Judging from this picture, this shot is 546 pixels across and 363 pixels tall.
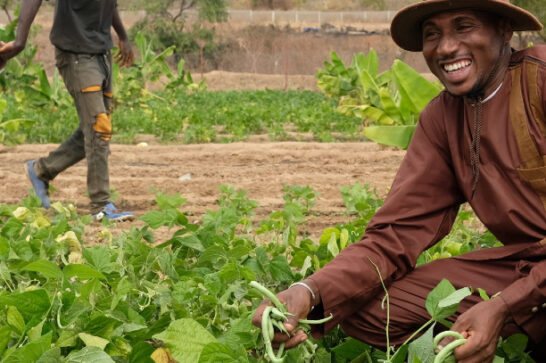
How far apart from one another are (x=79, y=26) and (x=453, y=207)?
11.7 feet

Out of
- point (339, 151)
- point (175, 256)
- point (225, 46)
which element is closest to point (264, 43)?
point (225, 46)

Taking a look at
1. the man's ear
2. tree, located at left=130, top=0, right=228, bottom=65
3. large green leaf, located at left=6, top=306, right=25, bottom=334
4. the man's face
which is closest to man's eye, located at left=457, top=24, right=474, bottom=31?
the man's face

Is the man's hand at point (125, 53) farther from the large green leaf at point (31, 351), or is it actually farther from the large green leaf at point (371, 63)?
the large green leaf at point (31, 351)

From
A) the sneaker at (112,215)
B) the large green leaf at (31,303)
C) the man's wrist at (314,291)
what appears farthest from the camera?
the sneaker at (112,215)

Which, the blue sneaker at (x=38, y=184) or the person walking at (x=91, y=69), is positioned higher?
the person walking at (x=91, y=69)

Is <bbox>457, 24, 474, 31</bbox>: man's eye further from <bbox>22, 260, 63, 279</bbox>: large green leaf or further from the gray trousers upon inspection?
the gray trousers

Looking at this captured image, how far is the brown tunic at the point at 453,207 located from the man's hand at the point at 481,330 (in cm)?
5

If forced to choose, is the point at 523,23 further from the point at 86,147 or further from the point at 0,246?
the point at 86,147

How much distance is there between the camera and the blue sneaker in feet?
20.3

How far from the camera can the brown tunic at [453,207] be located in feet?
8.31

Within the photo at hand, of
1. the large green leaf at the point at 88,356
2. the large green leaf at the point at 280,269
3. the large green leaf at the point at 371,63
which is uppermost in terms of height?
the large green leaf at the point at 88,356

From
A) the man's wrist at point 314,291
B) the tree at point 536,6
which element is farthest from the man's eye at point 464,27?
the tree at point 536,6

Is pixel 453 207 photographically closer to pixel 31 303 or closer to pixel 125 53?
pixel 31 303

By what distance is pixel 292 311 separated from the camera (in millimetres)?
2361
